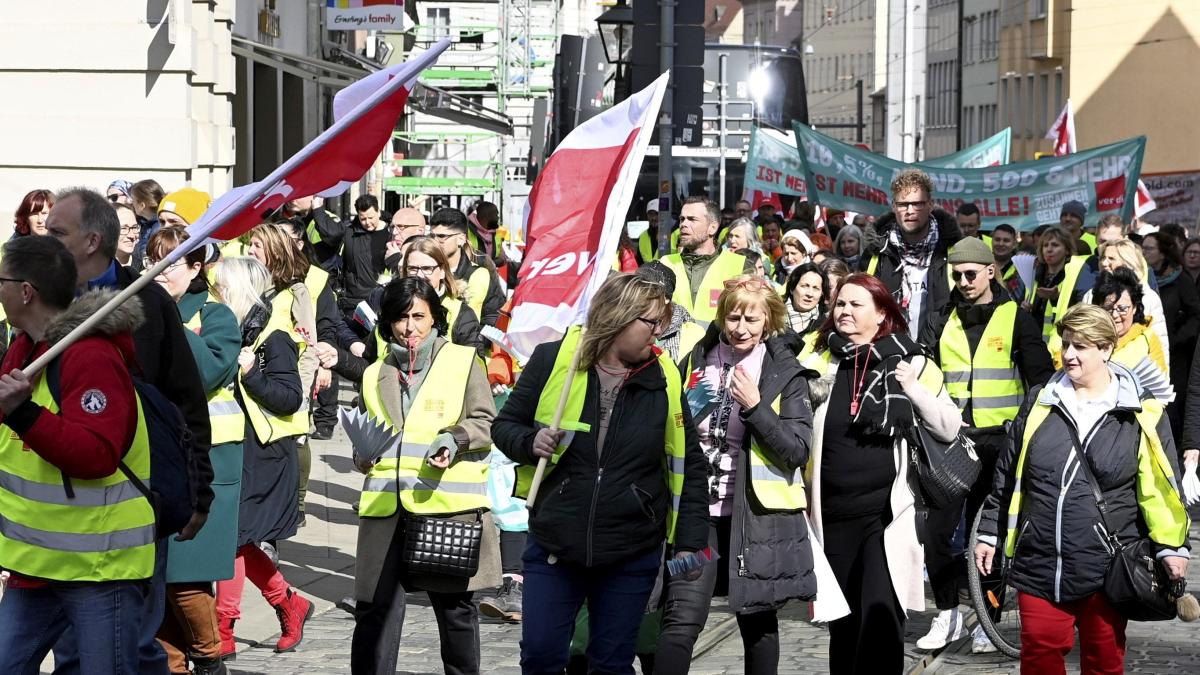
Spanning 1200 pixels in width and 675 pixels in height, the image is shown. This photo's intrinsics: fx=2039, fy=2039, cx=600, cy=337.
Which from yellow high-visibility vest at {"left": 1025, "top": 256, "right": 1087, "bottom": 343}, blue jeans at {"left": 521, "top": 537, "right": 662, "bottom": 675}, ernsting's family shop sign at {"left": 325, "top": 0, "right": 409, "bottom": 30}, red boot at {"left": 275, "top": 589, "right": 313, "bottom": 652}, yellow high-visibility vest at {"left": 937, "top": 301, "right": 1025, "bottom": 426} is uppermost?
ernsting's family shop sign at {"left": 325, "top": 0, "right": 409, "bottom": 30}

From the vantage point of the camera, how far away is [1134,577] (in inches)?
269

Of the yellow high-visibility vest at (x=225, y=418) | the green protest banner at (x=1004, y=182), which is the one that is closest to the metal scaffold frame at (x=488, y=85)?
the green protest banner at (x=1004, y=182)

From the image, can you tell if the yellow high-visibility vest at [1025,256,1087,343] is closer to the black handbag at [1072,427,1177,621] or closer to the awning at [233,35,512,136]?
the black handbag at [1072,427,1177,621]

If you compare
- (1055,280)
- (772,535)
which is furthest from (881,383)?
(1055,280)

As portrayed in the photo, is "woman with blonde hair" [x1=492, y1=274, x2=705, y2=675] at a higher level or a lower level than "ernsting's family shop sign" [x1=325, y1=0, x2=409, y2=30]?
lower

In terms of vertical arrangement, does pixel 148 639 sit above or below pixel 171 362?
below

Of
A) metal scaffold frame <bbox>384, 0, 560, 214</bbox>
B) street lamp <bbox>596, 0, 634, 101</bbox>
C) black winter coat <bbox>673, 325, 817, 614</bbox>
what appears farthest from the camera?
metal scaffold frame <bbox>384, 0, 560, 214</bbox>

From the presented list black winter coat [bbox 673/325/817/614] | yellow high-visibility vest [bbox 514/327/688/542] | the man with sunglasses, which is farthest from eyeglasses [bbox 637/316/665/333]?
the man with sunglasses

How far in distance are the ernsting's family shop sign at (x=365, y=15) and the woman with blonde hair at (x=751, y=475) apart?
1842 cm

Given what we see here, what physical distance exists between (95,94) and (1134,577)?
1175cm

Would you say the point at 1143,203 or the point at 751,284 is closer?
the point at 751,284

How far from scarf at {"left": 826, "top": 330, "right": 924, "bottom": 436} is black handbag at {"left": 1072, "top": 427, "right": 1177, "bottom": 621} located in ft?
2.07

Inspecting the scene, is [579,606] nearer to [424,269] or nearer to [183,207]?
[424,269]

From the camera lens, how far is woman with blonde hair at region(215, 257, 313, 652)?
8266mm
